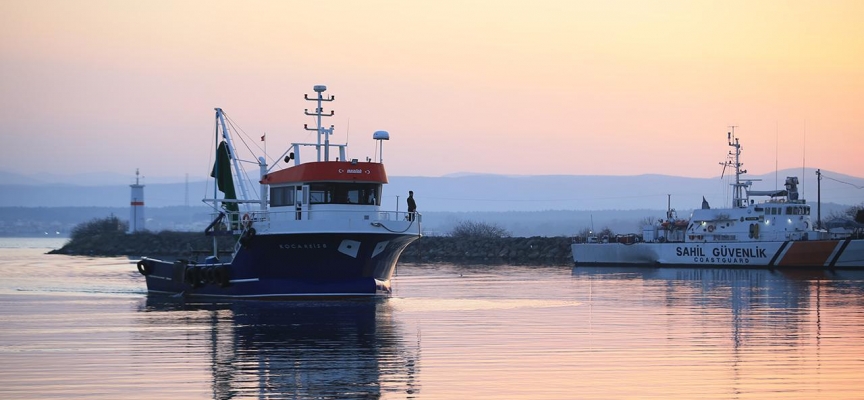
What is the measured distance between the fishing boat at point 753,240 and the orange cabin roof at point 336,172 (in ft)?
108

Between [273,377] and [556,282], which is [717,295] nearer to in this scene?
[556,282]

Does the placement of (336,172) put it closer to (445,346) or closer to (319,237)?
(319,237)

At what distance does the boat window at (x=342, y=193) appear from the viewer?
3478cm

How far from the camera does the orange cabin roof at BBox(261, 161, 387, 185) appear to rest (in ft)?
113

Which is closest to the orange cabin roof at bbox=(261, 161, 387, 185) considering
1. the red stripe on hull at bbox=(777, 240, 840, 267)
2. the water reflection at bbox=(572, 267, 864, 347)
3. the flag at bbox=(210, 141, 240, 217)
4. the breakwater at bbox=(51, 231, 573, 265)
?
the flag at bbox=(210, 141, 240, 217)

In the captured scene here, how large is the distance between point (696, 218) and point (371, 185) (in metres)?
35.5

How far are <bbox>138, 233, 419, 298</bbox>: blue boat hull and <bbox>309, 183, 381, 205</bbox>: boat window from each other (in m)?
1.54

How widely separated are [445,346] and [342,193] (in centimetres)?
1359

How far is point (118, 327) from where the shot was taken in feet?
88.6

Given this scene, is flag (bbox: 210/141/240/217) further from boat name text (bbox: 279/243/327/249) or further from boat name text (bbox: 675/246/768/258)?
boat name text (bbox: 675/246/768/258)

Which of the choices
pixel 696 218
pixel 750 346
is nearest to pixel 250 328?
pixel 750 346

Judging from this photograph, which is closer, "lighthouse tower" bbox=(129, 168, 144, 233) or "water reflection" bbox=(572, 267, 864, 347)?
"water reflection" bbox=(572, 267, 864, 347)

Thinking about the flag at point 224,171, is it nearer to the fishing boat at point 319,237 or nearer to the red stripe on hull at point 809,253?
the fishing boat at point 319,237

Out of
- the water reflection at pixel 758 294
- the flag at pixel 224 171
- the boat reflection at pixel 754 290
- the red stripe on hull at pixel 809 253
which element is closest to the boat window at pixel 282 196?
the flag at pixel 224 171
